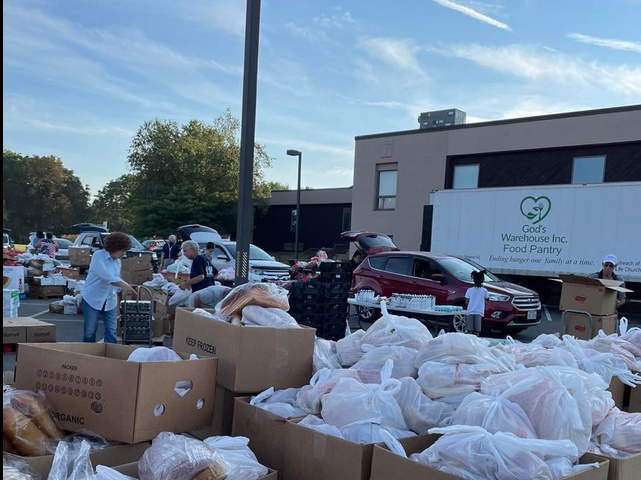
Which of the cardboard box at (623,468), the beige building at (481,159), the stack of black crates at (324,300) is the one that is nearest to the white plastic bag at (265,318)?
the cardboard box at (623,468)

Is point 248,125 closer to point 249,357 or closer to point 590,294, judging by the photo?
point 249,357

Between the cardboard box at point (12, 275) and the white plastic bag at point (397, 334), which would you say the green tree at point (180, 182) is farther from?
the white plastic bag at point (397, 334)

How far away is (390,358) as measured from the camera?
3.07m

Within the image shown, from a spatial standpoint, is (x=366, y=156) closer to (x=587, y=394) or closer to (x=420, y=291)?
(x=420, y=291)

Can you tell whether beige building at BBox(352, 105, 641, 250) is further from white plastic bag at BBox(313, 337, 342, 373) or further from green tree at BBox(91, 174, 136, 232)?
green tree at BBox(91, 174, 136, 232)

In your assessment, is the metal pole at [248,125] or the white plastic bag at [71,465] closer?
the white plastic bag at [71,465]

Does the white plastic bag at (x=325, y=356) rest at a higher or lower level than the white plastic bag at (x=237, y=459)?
higher

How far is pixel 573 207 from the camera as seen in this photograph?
1356 cm

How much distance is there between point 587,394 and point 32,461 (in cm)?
248

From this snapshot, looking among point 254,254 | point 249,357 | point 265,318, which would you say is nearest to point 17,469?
point 249,357

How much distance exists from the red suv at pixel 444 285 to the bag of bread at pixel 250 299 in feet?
21.0

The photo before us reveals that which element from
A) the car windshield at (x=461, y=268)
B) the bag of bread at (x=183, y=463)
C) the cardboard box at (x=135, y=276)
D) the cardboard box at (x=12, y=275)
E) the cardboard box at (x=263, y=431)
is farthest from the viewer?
the cardboard box at (x=135, y=276)

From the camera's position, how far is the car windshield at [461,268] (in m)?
10.0

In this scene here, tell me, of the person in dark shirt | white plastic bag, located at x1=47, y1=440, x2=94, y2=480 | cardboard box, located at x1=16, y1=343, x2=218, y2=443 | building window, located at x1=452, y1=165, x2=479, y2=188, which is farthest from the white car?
building window, located at x1=452, y1=165, x2=479, y2=188
